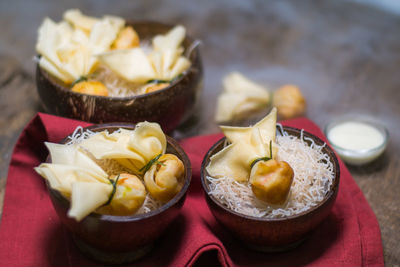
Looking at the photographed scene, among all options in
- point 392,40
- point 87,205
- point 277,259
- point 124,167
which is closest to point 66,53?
point 124,167

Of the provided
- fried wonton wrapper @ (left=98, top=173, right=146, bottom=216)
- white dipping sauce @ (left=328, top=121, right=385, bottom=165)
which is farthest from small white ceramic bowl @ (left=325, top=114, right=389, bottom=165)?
fried wonton wrapper @ (left=98, top=173, right=146, bottom=216)

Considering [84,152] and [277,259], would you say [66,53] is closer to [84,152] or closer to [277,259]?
[84,152]

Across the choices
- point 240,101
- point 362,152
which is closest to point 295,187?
point 362,152

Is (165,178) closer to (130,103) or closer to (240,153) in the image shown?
(240,153)

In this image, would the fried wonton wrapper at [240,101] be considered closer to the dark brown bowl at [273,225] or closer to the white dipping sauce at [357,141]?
→ the white dipping sauce at [357,141]

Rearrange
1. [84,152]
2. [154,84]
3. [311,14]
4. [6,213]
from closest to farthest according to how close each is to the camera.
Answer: [84,152] → [6,213] → [154,84] → [311,14]

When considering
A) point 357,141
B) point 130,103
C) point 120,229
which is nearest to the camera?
point 120,229
